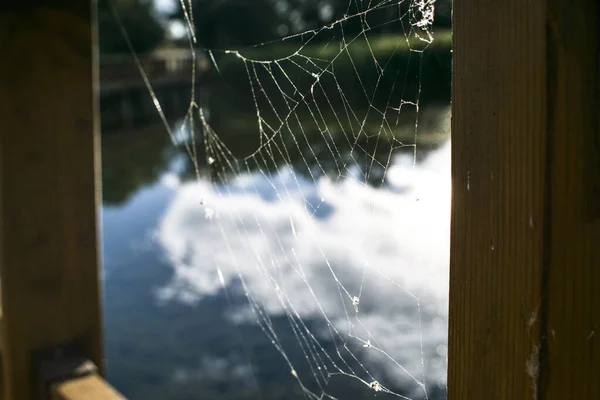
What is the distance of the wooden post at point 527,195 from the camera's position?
43 centimetres

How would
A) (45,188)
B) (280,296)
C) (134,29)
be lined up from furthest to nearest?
(134,29), (280,296), (45,188)

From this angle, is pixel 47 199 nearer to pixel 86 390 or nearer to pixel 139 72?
pixel 86 390

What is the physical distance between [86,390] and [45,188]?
1.62 feet

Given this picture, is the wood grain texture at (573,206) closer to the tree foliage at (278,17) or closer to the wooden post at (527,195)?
the wooden post at (527,195)

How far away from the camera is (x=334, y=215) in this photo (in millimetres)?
6371

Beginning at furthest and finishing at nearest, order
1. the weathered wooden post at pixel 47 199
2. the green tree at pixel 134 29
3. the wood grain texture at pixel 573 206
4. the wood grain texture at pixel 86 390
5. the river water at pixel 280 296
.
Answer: the green tree at pixel 134 29
the river water at pixel 280 296
the weathered wooden post at pixel 47 199
the wood grain texture at pixel 86 390
the wood grain texture at pixel 573 206

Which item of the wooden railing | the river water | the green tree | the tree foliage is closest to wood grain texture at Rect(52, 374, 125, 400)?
the river water

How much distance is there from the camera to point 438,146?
146 cm

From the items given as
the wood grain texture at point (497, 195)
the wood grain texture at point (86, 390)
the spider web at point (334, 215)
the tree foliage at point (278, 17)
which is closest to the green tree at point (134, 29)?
the tree foliage at point (278, 17)

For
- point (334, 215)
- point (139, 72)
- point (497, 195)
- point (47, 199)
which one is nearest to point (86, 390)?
point (47, 199)

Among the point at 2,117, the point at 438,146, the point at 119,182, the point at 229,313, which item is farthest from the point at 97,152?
the point at 119,182

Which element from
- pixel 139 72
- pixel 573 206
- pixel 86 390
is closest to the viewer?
pixel 573 206

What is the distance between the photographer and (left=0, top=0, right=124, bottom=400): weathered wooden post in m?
1.59

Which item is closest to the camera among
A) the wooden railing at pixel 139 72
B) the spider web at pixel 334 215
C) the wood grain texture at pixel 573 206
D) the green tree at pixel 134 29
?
the wood grain texture at pixel 573 206
